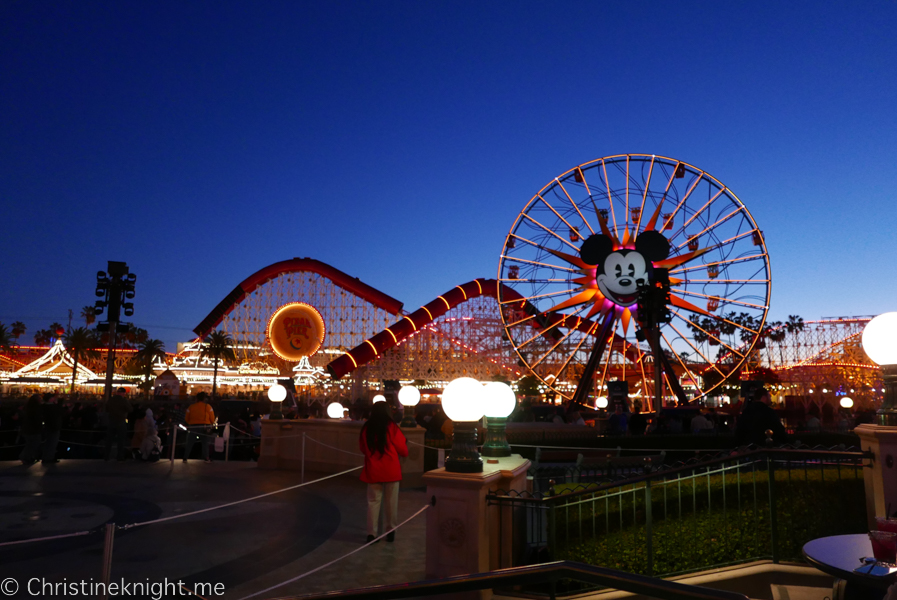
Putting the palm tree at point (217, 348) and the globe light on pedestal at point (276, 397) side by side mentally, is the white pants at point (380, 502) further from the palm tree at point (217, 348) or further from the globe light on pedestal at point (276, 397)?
the palm tree at point (217, 348)

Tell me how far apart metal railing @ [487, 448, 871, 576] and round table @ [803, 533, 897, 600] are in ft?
5.77

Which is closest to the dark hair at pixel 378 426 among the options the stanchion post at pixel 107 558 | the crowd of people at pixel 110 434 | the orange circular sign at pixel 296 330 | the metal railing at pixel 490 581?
the stanchion post at pixel 107 558

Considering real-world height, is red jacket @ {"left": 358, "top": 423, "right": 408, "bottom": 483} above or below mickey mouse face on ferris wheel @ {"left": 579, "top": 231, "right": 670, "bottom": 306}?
below

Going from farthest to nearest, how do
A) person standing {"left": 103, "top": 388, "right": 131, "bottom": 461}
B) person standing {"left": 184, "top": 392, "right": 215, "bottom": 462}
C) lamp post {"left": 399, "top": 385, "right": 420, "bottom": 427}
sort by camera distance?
1. person standing {"left": 184, "top": 392, "right": 215, "bottom": 462}
2. person standing {"left": 103, "top": 388, "right": 131, "bottom": 461}
3. lamp post {"left": 399, "top": 385, "right": 420, "bottom": 427}

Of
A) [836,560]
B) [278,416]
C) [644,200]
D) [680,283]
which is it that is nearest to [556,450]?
[278,416]

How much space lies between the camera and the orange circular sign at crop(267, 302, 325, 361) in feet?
141

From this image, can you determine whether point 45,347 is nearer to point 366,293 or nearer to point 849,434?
point 366,293

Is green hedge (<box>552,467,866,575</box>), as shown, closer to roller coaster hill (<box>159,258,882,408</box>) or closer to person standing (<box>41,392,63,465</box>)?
person standing (<box>41,392,63,465</box>)

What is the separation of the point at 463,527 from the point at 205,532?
3.48 m

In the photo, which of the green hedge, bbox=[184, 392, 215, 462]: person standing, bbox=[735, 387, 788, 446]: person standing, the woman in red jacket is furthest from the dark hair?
bbox=[184, 392, 215, 462]: person standing

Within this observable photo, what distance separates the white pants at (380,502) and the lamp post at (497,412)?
4.54 feet

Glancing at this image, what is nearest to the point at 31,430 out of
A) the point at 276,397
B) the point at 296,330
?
the point at 276,397

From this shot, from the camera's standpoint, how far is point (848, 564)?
293 cm

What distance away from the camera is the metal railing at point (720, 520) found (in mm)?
5336
